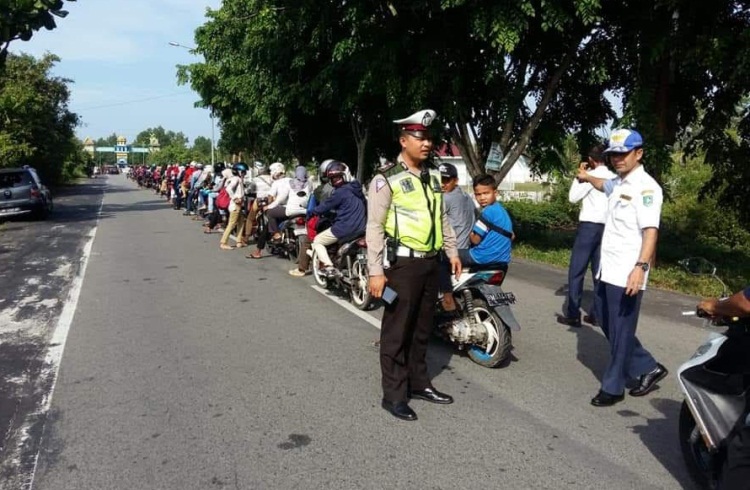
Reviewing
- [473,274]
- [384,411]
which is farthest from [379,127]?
[384,411]

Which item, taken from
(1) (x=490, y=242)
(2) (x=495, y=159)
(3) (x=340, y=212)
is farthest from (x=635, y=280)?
(2) (x=495, y=159)

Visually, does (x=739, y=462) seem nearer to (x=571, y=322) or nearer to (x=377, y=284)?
(x=377, y=284)

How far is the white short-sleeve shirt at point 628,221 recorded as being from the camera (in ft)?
14.2

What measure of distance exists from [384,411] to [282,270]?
6384 millimetres

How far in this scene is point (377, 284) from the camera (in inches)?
166

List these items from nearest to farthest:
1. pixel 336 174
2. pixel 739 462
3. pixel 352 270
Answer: pixel 739 462, pixel 352 270, pixel 336 174

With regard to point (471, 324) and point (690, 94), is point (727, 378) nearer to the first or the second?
point (471, 324)

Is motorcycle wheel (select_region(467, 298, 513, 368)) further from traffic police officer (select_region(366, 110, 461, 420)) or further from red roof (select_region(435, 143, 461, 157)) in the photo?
red roof (select_region(435, 143, 461, 157))

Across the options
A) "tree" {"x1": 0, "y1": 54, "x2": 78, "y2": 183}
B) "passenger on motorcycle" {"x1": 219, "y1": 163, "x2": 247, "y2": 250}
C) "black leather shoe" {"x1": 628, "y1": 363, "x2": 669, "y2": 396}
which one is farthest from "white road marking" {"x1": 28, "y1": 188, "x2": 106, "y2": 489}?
"tree" {"x1": 0, "y1": 54, "x2": 78, "y2": 183}

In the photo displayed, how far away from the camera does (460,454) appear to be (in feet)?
12.6

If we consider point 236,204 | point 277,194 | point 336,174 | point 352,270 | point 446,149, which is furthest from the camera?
point 446,149

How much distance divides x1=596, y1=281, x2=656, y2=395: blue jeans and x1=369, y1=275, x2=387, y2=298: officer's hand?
1560 millimetres

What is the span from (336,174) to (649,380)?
488 centimetres

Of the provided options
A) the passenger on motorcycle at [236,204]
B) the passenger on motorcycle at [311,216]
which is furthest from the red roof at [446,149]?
the passenger on motorcycle at [311,216]
